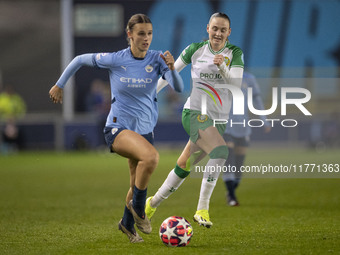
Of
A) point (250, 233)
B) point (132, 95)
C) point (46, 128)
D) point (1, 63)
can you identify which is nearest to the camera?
point (132, 95)

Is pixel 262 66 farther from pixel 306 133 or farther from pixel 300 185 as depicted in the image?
pixel 300 185

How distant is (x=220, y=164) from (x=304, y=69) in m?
20.6

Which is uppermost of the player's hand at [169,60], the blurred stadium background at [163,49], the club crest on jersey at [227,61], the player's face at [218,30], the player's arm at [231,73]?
the player's face at [218,30]

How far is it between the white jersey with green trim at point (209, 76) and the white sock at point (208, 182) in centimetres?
53

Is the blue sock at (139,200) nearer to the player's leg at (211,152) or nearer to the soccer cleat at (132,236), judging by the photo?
the soccer cleat at (132,236)

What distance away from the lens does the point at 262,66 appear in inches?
1127

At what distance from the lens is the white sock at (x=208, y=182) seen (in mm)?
7738

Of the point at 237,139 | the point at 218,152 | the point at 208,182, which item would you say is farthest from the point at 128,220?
the point at 237,139

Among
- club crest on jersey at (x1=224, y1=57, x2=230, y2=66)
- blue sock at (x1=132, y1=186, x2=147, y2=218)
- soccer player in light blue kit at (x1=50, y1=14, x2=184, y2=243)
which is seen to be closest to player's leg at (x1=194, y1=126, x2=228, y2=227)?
club crest on jersey at (x1=224, y1=57, x2=230, y2=66)

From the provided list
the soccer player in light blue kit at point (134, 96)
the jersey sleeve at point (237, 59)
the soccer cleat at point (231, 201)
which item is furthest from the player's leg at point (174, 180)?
the soccer cleat at point (231, 201)

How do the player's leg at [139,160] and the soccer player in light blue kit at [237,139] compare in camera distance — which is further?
the soccer player in light blue kit at [237,139]

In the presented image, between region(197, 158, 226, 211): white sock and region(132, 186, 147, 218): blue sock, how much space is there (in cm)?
98

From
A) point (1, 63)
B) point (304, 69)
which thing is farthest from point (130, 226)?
point (1, 63)

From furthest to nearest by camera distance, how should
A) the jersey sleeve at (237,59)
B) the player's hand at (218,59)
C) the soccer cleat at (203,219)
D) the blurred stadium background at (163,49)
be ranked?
the blurred stadium background at (163,49) → the jersey sleeve at (237,59) → the soccer cleat at (203,219) → the player's hand at (218,59)
